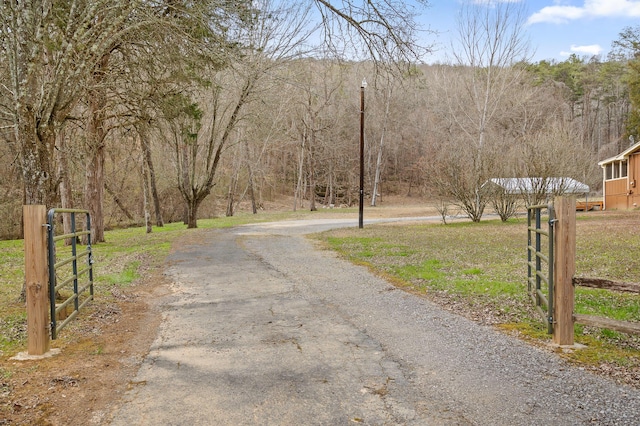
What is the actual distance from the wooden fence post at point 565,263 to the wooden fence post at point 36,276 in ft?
16.3

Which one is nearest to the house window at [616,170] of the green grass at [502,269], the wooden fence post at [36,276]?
the green grass at [502,269]

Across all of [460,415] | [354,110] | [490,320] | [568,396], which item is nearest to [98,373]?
[460,415]

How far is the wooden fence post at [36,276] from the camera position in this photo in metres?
4.70

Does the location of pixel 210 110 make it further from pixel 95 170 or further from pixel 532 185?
pixel 532 185

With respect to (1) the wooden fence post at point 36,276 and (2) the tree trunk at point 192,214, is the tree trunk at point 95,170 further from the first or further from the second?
(1) the wooden fence post at point 36,276

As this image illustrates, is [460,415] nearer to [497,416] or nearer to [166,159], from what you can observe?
[497,416]

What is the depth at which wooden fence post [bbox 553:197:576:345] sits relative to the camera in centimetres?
482

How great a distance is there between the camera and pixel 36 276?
4.71 metres

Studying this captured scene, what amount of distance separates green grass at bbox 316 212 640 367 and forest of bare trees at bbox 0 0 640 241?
3.77 metres

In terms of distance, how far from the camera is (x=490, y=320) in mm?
6086

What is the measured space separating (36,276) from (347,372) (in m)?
3.05

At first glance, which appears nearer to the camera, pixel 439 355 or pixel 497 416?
pixel 497 416

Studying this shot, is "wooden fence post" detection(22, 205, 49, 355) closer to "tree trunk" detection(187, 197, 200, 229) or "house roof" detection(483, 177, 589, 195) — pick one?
"tree trunk" detection(187, 197, 200, 229)

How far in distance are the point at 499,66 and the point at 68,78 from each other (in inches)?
867
